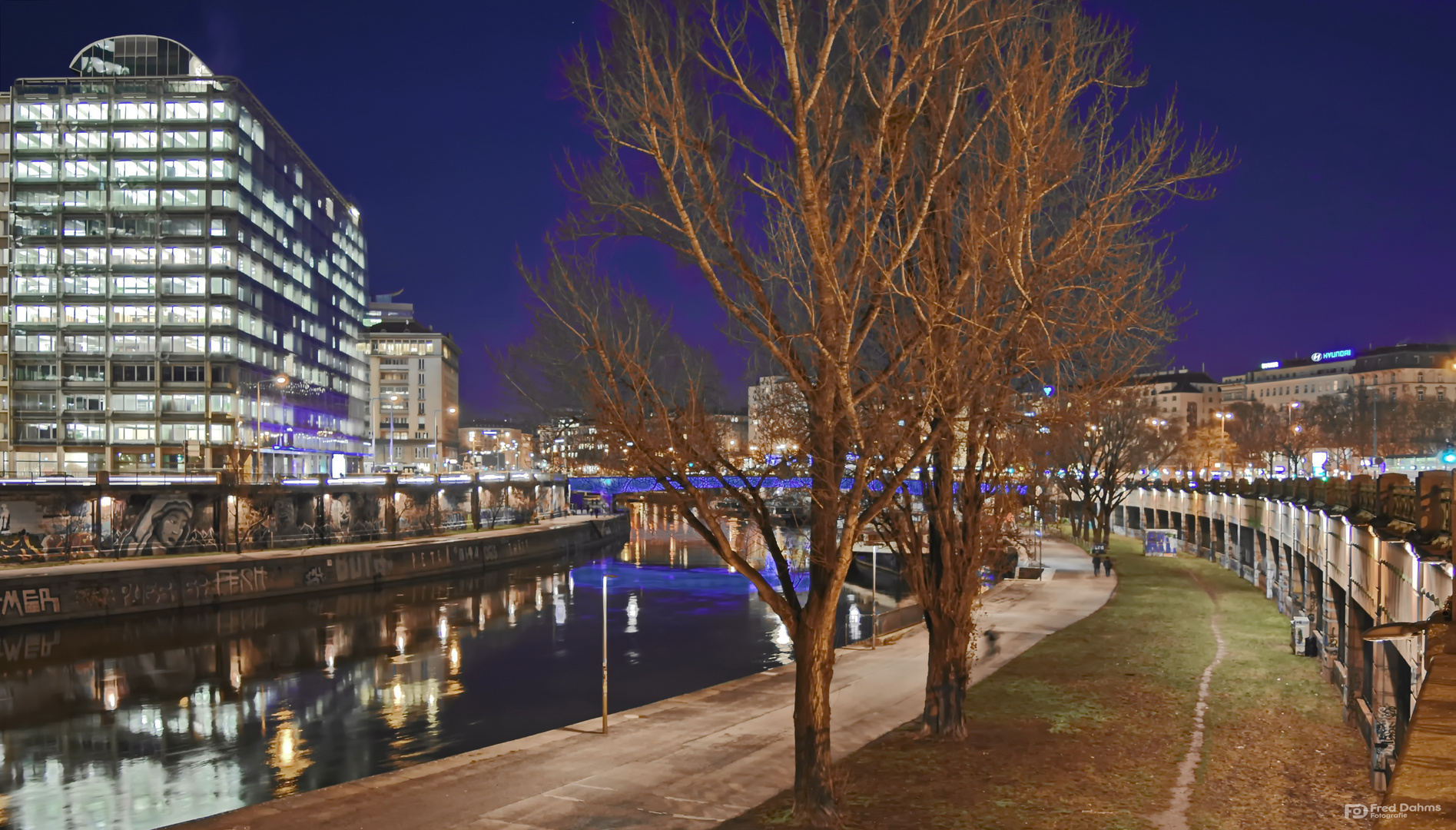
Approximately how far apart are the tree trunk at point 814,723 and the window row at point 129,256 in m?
98.4

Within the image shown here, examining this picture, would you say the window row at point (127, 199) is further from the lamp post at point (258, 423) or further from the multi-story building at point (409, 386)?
the multi-story building at point (409, 386)

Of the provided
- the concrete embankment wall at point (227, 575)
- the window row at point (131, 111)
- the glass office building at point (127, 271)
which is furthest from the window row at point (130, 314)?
the concrete embankment wall at point (227, 575)

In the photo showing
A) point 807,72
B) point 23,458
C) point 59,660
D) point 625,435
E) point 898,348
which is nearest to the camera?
point 625,435

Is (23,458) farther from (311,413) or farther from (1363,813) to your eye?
(1363,813)

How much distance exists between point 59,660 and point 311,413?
87.3 meters

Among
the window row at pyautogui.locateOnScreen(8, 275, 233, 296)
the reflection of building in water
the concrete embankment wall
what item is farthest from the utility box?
the window row at pyautogui.locateOnScreen(8, 275, 233, 296)

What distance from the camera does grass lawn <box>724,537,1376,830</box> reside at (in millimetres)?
12172

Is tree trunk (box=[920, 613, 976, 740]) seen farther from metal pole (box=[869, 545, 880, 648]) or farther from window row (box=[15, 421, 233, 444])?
window row (box=[15, 421, 233, 444])

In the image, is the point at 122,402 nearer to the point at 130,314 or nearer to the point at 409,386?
the point at 130,314

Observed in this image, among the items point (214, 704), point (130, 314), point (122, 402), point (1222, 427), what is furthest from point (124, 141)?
point (1222, 427)

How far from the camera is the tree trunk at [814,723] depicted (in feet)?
36.7

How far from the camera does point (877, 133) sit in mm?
10281

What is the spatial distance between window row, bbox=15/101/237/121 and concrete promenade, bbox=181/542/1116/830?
308ft

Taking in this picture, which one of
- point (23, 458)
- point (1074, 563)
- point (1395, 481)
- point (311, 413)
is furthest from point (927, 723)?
point (311, 413)
